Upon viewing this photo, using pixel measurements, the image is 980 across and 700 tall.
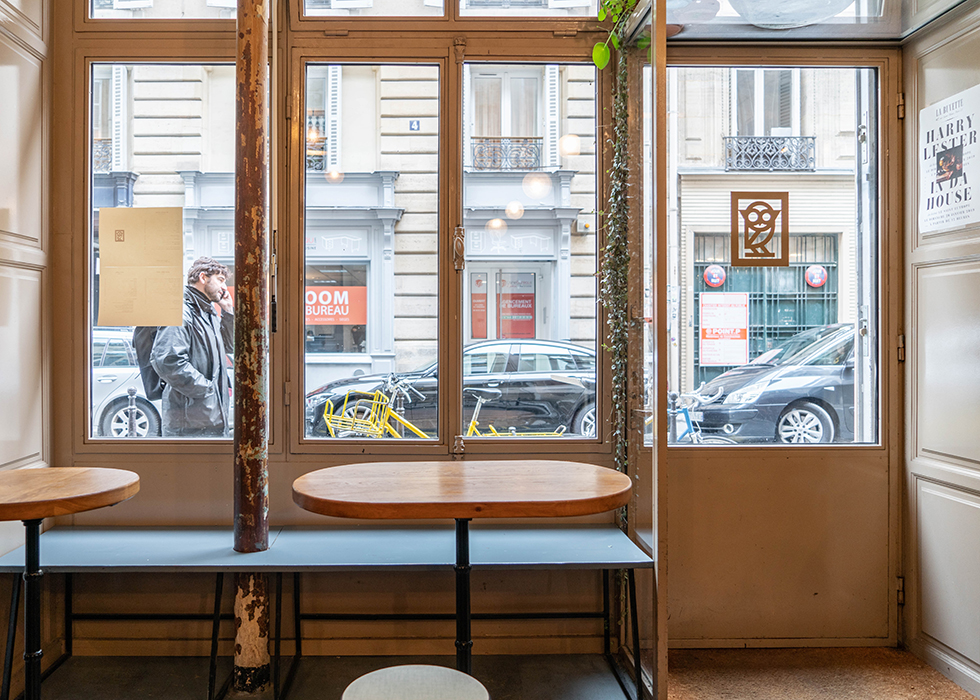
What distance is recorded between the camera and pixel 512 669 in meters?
2.90

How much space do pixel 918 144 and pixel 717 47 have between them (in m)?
1.00

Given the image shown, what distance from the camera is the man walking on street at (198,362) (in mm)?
3088

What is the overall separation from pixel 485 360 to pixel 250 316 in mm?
1052

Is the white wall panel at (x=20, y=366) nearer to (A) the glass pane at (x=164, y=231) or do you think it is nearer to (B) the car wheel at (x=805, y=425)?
(A) the glass pane at (x=164, y=231)

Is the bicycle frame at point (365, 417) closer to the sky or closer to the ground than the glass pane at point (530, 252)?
closer to the ground

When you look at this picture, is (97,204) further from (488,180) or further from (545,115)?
(545,115)

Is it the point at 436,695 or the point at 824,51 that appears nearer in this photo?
the point at 436,695

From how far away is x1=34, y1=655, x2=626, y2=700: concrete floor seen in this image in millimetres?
2691

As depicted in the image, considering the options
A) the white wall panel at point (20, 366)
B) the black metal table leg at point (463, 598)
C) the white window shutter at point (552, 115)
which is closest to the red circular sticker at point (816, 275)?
the white window shutter at point (552, 115)

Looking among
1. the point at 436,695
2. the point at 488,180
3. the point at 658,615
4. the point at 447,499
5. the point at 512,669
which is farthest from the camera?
the point at 488,180

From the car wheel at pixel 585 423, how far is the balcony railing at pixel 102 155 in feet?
7.96

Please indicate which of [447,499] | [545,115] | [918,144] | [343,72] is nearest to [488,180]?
[545,115]

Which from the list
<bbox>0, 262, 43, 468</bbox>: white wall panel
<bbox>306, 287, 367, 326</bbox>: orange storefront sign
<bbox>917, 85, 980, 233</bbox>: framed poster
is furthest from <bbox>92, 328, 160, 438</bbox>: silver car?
<bbox>917, 85, 980, 233</bbox>: framed poster

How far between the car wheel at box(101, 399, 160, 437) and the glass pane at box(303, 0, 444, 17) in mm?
1963
